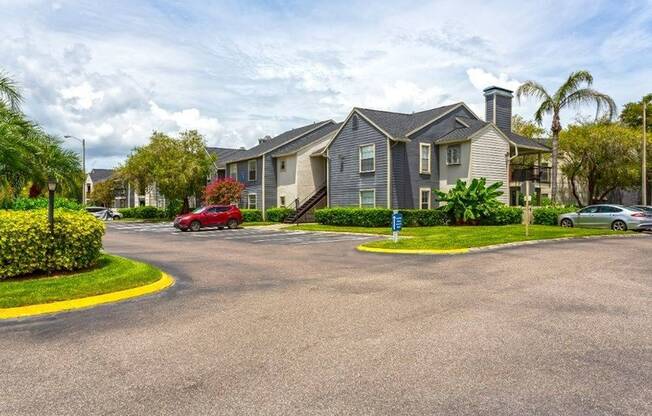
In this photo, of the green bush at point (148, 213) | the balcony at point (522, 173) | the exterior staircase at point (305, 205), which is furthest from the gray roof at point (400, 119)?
the green bush at point (148, 213)

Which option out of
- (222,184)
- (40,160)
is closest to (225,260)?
(40,160)

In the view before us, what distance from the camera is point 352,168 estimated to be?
34125 mm

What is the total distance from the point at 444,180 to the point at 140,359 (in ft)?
95.5

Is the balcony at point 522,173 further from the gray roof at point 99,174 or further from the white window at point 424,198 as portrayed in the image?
the gray roof at point 99,174

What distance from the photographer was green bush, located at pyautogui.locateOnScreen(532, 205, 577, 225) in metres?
29.2

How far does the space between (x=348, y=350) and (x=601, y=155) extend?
4089cm

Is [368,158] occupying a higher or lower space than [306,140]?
lower

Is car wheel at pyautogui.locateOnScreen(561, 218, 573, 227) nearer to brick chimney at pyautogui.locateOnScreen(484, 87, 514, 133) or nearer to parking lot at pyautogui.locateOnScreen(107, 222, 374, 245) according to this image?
brick chimney at pyautogui.locateOnScreen(484, 87, 514, 133)

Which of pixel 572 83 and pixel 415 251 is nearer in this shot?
pixel 415 251

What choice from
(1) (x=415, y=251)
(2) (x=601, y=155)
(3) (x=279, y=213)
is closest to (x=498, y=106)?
(2) (x=601, y=155)

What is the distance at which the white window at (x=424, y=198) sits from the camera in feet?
105

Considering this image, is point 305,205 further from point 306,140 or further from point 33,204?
point 33,204

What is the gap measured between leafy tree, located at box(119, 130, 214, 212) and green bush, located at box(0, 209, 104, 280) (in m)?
33.0

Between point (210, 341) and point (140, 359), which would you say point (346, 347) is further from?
point (140, 359)
